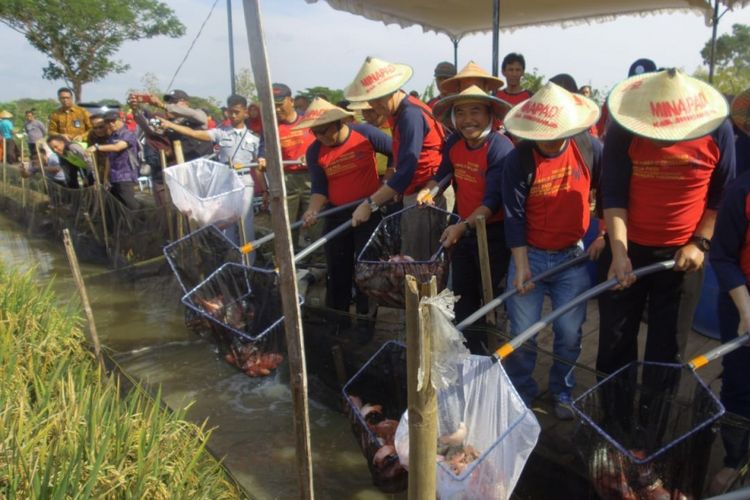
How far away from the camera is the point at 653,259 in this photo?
8.55ft

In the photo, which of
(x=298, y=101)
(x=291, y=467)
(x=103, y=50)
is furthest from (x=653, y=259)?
(x=103, y=50)

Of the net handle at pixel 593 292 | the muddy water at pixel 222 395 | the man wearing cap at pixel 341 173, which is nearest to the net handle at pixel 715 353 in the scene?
the net handle at pixel 593 292

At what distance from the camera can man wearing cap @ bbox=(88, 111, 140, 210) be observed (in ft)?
24.1

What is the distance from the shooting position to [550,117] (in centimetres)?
264

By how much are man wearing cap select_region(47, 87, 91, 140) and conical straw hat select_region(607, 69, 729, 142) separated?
8.95 meters

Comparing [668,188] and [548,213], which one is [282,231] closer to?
[548,213]

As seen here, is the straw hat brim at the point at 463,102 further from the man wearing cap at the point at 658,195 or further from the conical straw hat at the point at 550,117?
the man wearing cap at the point at 658,195

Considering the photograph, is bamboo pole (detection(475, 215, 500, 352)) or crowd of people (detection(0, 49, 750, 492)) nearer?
crowd of people (detection(0, 49, 750, 492))

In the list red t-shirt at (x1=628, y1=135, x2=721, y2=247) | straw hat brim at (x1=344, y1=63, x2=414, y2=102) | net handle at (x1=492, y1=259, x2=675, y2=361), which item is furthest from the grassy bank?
straw hat brim at (x1=344, y1=63, x2=414, y2=102)

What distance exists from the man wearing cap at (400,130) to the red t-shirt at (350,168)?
215mm

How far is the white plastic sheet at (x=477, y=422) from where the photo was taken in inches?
60.6

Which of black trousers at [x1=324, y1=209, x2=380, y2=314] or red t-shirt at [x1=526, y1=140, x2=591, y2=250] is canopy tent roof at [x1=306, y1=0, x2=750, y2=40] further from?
red t-shirt at [x1=526, y1=140, x2=591, y2=250]

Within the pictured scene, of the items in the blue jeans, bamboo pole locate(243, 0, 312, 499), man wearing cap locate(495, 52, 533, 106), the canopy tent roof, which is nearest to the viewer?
bamboo pole locate(243, 0, 312, 499)

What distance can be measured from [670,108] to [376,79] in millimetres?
2038
